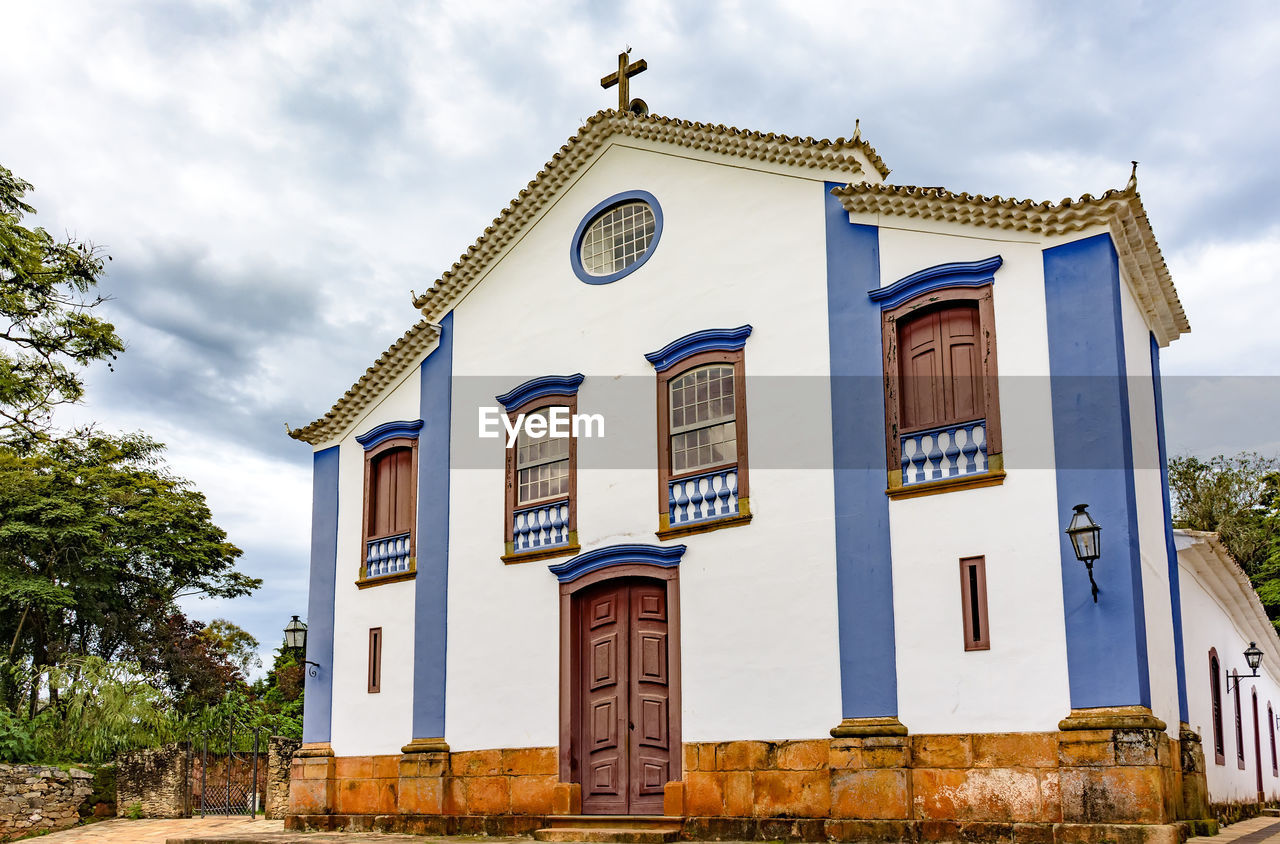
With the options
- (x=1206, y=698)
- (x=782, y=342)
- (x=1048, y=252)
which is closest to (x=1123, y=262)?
(x=1048, y=252)

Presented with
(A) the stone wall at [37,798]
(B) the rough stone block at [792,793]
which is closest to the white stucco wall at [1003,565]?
(B) the rough stone block at [792,793]

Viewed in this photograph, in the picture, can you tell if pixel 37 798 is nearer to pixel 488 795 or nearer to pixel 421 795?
pixel 421 795

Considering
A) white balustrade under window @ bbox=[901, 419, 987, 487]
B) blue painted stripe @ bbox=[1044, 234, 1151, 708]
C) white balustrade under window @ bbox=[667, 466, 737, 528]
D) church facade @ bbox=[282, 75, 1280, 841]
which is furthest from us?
white balustrade under window @ bbox=[667, 466, 737, 528]

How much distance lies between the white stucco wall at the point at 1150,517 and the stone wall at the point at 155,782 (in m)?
16.1

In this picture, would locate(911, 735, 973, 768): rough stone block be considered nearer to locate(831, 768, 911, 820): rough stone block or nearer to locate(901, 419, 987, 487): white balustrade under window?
locate(831, 768, 911, 820): rough stone block

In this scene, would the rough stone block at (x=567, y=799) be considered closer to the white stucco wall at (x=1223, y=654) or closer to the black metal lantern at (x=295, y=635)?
the black metal lantern at (x=295, y=635)

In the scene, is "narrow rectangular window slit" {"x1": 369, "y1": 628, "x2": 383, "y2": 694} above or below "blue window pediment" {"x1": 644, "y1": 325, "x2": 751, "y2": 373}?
below

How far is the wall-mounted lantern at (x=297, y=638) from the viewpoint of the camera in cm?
1641

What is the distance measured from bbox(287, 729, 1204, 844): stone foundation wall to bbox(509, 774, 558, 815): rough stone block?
0.01m

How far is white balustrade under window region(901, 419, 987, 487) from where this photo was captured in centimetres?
1115

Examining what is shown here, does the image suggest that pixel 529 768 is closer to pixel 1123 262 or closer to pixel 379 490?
pixel 379 490

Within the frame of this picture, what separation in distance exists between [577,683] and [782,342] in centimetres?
461

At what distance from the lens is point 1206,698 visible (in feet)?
46.1

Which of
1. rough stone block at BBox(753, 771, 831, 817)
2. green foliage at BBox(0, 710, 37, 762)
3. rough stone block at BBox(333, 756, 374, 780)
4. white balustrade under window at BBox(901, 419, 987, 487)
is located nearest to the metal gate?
green foliage at BBox(0, 710, 37, 762)
